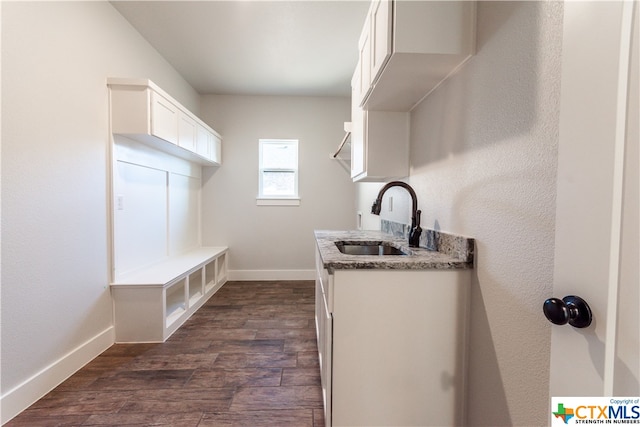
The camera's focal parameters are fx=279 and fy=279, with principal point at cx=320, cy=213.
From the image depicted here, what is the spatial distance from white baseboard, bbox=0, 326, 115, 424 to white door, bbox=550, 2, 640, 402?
2.40 meters

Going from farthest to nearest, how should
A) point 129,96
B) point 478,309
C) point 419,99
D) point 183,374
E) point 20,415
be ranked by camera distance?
point 129,96
point 183,374
point 419,99
point 20,415
point 478,309

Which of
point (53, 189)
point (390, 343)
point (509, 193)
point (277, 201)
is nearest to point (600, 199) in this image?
point (509, 193)

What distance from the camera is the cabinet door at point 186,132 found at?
279 centimetres

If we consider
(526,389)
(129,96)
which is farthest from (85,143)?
(526,389)

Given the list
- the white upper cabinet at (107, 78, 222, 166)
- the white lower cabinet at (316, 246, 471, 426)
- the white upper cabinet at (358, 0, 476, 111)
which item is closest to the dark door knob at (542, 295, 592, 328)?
the white lower cabinet at (316, 246, 471, 426)

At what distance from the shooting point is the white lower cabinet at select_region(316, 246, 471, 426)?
1.22 m

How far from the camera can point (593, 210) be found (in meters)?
0.51

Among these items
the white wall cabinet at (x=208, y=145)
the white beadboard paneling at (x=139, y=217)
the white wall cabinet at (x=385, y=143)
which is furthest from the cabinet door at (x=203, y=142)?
the white wall cabinet at (x=385, y=143)

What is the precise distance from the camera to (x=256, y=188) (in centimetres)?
416

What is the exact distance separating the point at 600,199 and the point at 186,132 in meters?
3.19

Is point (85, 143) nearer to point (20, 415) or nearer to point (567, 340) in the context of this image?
point (20, 415)

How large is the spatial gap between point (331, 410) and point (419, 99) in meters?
1.72

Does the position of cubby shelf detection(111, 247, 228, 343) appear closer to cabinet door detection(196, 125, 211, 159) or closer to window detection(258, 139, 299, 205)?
cabinet door detection(196, 125, 211, 159)

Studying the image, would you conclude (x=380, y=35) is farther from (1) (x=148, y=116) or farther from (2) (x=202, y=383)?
(2) (x=202, y=383)
